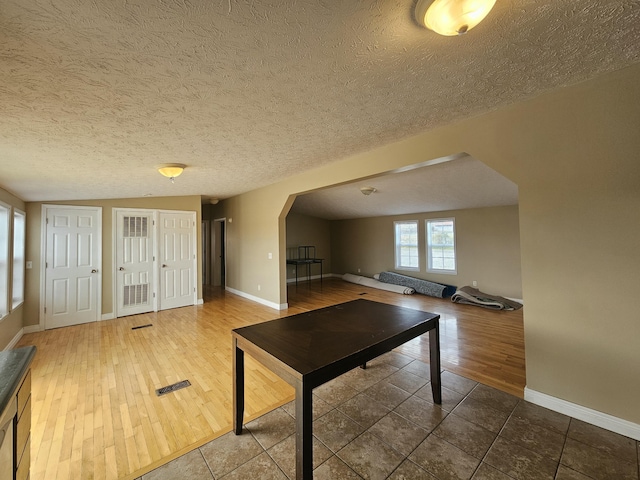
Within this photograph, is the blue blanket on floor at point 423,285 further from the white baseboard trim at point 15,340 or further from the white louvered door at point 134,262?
the white baseboard trim at point 15,340

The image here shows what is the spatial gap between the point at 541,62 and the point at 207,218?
7.86 m

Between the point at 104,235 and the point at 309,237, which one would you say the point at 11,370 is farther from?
the point at 309,237

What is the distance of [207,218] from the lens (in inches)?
309

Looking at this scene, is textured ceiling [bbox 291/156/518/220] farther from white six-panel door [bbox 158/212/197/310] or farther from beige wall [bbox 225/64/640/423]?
white six-panel door [bbox 158/212/197/310]

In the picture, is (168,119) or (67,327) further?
(67,327)

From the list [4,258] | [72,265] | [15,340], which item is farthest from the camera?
[72,265]

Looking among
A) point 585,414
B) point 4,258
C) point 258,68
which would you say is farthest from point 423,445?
point 4,258

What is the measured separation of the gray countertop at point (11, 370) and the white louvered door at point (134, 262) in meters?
4.12

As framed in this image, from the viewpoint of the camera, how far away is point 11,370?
3.45 feet

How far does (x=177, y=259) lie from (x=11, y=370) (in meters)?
4.66

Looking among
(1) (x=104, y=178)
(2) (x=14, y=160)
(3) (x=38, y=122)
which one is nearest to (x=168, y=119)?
(3) (x=38, y=122)

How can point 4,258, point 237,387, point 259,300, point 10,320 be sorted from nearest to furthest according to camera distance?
point 237,387
point 4,258
point 10,320
point 259,300

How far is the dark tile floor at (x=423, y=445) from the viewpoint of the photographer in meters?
1.52

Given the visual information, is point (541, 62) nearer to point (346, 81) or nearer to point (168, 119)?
point (346, 81)
